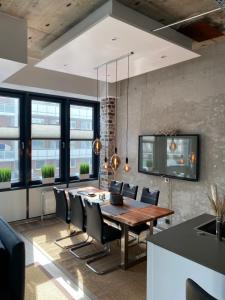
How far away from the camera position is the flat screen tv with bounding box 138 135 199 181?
14.7 feet

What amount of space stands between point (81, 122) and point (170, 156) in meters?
2.61

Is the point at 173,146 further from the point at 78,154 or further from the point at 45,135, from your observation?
the point at 45,135

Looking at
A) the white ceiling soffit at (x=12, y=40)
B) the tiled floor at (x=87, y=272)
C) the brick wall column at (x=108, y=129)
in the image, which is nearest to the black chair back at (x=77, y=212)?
the tiled floor at (x=87, y=272)

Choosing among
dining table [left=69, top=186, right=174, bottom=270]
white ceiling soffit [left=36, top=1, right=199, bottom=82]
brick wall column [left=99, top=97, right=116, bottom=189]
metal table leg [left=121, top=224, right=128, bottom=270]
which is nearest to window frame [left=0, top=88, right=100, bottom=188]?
Result: brick wall column [left=99, top=97, right=116, bottom=189]

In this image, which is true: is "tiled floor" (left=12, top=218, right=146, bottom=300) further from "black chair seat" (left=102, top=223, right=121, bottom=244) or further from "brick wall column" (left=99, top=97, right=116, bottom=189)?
"brick wall column" (left=99, top=97, right=116, bottom=189)

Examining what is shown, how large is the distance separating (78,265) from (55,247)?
72 cm

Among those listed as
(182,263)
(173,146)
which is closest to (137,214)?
(182,263)

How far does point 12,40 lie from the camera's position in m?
2.92

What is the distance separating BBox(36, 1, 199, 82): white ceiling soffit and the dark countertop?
2117mm

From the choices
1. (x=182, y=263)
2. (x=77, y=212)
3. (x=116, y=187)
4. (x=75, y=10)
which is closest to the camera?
(x=182, y=263)

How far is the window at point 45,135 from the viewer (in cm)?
553

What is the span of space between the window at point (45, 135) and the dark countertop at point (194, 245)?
13.3 ft

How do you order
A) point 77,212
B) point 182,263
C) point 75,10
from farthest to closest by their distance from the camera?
1. point 77,212
2. point 75,10
3. point 182,263

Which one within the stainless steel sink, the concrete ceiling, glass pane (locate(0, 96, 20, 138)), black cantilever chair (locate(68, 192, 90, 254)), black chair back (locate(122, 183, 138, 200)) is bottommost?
black cantilever chair (locate(68, 192, 90, 254))
